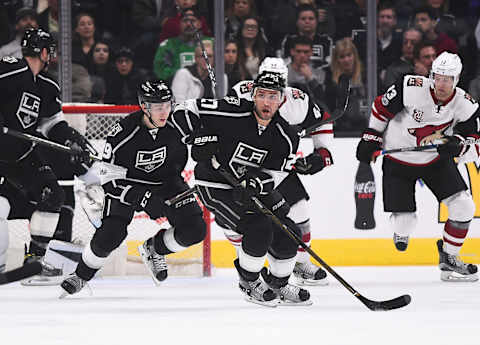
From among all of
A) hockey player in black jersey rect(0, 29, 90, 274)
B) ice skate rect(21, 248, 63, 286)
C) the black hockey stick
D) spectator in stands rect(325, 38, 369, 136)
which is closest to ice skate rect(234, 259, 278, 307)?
hockey player in black jersey rect(0, 29, 90, 274)

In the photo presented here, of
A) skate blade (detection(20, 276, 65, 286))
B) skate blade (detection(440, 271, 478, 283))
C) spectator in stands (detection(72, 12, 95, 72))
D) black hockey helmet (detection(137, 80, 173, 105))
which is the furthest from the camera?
spectator in stands (detection(72, 12, 95, 72))

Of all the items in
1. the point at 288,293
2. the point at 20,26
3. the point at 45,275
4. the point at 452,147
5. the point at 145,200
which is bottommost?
the point at 45,275

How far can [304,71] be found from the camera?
5984 millimetres

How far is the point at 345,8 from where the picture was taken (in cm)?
604

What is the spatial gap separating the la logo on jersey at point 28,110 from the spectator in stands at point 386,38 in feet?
7.14

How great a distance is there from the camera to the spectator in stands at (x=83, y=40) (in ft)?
18.9

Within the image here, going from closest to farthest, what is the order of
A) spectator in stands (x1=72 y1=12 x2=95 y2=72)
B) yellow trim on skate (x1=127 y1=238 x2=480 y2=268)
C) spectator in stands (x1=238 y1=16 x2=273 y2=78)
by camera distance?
1. yellow trim on skate (x1=127 y1=238 x2=480 y2=268)
2. spectator in stands (x1=72 y1=12 x2=95 y2=72)
3. spectator in stands (x1=238 y1=16 x2=273 y2=78)

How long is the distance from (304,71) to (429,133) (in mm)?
1334

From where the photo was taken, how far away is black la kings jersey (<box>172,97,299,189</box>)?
3789mm

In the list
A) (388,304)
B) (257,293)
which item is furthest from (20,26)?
(388,304)

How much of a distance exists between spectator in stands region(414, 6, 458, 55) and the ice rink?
183 cm

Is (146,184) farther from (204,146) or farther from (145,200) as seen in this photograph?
(204,146)

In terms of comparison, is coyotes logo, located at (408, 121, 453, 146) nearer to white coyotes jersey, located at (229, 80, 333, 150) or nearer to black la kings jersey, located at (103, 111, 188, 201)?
white coyotes jersey, located at (229, 80, 333, 150)

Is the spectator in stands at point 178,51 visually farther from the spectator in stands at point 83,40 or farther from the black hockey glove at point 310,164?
the black hockey glove at point 310,164
